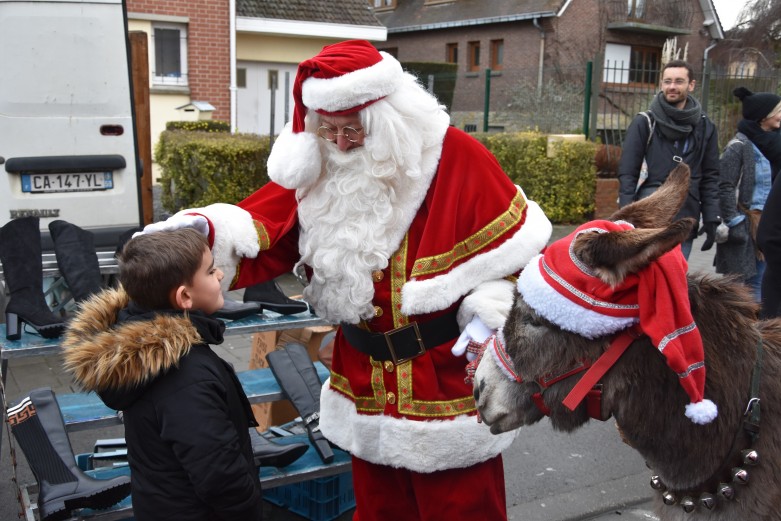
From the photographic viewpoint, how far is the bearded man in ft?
8.73

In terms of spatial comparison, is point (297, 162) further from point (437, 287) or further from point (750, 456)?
point (750, 456)

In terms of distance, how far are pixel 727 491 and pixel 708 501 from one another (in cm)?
5

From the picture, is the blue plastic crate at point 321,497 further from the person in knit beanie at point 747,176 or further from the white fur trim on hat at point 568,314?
the person in knit beanie at point 747,176

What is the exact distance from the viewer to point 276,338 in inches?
190

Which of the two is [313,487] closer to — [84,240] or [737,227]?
[84,240]

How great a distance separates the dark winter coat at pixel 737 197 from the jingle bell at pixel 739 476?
4.37 m

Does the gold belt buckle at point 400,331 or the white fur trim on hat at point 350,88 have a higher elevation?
the white fur trim on hat at point 350,88

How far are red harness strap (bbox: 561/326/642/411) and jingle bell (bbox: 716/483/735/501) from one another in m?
0.42

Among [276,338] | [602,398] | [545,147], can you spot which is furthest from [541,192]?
[602,398]

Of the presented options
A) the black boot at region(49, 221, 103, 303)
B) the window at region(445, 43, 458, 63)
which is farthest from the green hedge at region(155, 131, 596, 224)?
the window at region(445, 43, 458, 63)

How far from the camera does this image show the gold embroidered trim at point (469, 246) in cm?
263

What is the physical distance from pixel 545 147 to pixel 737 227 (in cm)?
562

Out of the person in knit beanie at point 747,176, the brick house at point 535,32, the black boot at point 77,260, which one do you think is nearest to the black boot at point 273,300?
the black boot at point 77,260

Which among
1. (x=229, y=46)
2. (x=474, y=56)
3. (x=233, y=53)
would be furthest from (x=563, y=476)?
(x=474, y=56)
